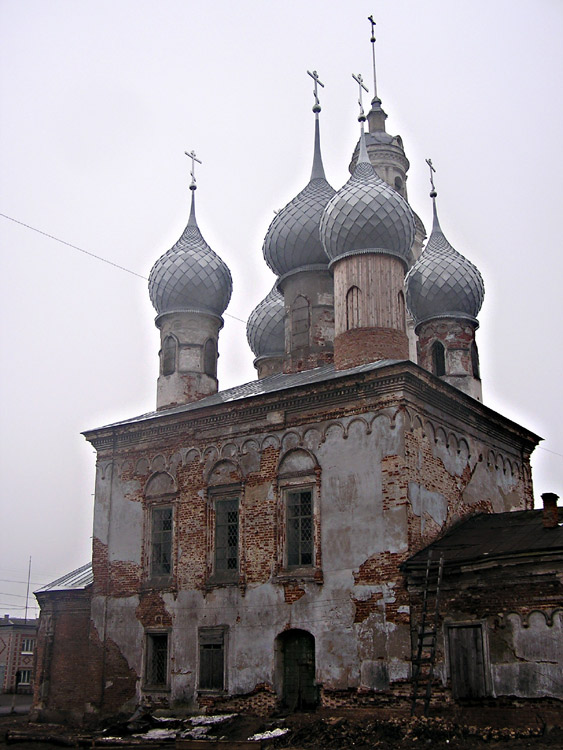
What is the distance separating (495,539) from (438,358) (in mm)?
7112

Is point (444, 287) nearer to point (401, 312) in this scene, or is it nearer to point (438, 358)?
point (438, 358)

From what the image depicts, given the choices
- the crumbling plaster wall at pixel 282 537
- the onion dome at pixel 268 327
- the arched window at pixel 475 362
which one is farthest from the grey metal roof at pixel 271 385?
the arched window at pixel 475 362

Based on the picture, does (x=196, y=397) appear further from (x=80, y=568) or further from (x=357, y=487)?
(x=357, y=487)

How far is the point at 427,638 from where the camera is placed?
14305mm

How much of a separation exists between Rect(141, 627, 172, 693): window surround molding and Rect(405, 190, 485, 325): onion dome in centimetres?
936

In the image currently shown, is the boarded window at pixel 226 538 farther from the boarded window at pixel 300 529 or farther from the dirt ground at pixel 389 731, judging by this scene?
the dirt ground at pixel 389 731

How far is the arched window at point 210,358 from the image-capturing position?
72.6 ft

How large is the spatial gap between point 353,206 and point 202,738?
1061 cm

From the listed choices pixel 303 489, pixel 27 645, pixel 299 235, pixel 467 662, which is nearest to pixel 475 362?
pixel 299 235

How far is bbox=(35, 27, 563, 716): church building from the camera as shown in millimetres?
15227

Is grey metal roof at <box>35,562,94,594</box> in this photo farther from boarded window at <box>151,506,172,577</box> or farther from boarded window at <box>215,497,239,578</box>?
boarded window at <box>215,497,239,578</box>

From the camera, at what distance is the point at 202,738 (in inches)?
599

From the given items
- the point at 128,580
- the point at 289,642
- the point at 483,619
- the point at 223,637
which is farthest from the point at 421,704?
the point at 128,580

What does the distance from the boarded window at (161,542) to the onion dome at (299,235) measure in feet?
21.0
